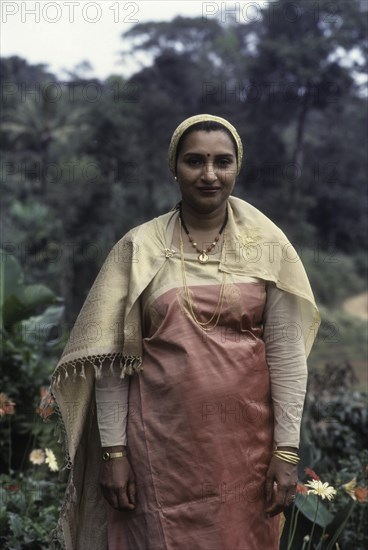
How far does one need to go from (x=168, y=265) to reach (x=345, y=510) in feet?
4.87

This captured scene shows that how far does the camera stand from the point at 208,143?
7.20 ft

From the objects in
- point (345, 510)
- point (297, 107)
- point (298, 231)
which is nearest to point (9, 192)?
point (298, 231)

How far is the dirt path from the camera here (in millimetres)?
21047

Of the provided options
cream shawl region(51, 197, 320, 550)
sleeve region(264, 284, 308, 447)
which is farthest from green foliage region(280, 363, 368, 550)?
cream shawl region(51, 197, 320, 550)

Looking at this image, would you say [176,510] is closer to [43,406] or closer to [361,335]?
[43,406]

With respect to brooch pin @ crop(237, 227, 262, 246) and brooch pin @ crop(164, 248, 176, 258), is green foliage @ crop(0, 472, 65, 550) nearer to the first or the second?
brooch pin @ crop(164, 248, 176, 258)

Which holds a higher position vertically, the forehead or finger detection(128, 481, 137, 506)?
the forehead

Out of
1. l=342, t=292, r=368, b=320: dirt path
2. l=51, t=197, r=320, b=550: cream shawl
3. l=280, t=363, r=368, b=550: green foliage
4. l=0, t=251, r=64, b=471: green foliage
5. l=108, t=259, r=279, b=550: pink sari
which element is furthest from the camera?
l=342, t=292, r=368, b=320: dirt path

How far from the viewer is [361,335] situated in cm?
1841

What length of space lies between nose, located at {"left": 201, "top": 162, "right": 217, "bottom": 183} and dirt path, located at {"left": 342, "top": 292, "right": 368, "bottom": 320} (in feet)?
61.6

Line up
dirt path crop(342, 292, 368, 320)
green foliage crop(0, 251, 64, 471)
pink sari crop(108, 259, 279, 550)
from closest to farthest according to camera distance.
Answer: pink sari crop(108, 259, 279, 550)
green foliage crop(0, 251, 64, 471)
dirt path crop(342, 292, 368, 320)

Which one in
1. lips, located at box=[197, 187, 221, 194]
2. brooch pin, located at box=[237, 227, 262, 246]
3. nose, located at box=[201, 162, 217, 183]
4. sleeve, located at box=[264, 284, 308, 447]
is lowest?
sleeve, located at box=[264, 284, 308, 447]

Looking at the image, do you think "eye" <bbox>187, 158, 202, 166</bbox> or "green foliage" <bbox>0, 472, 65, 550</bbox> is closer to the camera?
"eye" <bbox>187, 158, 202, 166</bbox>

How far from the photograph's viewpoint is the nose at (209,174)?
217 centimetres
